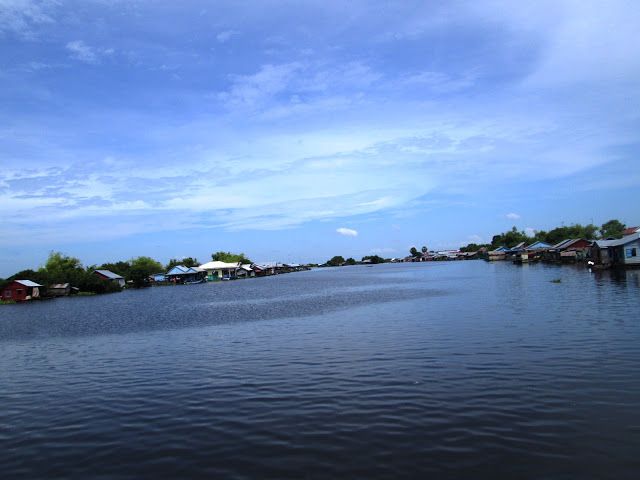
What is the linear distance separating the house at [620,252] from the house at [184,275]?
306ft

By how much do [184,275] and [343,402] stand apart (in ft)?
390

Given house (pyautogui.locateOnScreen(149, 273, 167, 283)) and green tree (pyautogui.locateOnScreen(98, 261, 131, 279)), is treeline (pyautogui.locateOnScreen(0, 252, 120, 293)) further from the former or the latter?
house (pyautogui.locateOnScreen(149, 273, 167, 283))

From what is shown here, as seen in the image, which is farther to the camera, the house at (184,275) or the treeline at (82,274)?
the house at (184,275)

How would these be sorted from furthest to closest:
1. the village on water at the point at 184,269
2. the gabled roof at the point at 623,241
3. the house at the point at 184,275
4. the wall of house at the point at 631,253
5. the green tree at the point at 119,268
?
the house at the point at 184,275 → the green tree at the point at 119,268 → the village on water at the point at 184,269 → the gabled roof at the point at 623,241 → the wall of house at the point at 631,253

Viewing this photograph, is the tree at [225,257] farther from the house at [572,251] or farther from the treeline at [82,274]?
the house at [572,251]

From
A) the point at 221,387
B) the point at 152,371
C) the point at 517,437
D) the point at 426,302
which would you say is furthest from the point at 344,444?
the point at 426,302

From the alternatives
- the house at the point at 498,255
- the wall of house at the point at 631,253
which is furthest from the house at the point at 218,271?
the wall of house at the point at 631,253

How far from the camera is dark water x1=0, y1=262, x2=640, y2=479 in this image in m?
8.73

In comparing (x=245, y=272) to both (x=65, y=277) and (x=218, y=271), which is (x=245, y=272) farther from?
(x=65, y=277)

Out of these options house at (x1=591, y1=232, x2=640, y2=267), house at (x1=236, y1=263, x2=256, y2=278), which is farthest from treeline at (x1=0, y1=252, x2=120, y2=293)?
house at (x1=591, y1=232, x2=640, y2=267)

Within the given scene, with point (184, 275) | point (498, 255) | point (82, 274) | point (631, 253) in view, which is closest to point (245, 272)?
point (184, 275)

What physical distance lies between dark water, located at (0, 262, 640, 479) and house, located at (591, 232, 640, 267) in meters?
37.5

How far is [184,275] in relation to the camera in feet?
410

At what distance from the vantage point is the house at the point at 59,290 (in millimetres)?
82688
